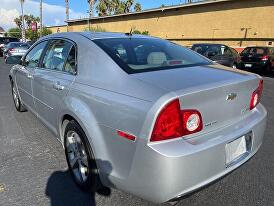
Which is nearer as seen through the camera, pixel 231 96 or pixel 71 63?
pixel 231 96

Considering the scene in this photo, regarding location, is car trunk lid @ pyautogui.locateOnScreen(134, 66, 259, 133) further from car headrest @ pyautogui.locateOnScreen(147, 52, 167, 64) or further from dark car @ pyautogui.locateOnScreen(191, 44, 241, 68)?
dark car @ pyautogui.locateOnScreen(191, 44, 241, 68)

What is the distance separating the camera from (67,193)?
3.09 metres

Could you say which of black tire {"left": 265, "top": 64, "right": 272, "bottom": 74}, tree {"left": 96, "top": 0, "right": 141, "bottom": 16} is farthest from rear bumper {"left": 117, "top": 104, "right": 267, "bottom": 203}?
tree {"left": 96, "top": 0, "right": 141, "bottom": 16}

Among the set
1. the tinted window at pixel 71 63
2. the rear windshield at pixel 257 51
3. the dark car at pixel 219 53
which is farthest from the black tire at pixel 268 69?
the tinted window at pixel 71 63

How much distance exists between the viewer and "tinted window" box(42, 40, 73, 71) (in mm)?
3469

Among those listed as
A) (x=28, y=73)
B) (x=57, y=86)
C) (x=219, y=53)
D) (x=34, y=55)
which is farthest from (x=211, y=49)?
(x=57, y=86)

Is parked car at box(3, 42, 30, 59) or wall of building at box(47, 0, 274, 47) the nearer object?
parked car at box(3, 42, 30, 59)

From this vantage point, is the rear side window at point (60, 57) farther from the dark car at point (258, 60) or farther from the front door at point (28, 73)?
the dark car at point (258, 60)

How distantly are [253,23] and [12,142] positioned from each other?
23.3m

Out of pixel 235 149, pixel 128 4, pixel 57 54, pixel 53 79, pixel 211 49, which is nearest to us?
pixel 235 149

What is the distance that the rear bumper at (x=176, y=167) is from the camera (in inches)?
86.1

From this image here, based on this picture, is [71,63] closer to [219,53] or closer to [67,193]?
[67,193]

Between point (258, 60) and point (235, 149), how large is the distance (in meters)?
13.9

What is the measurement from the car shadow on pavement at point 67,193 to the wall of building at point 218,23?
2283 cm
